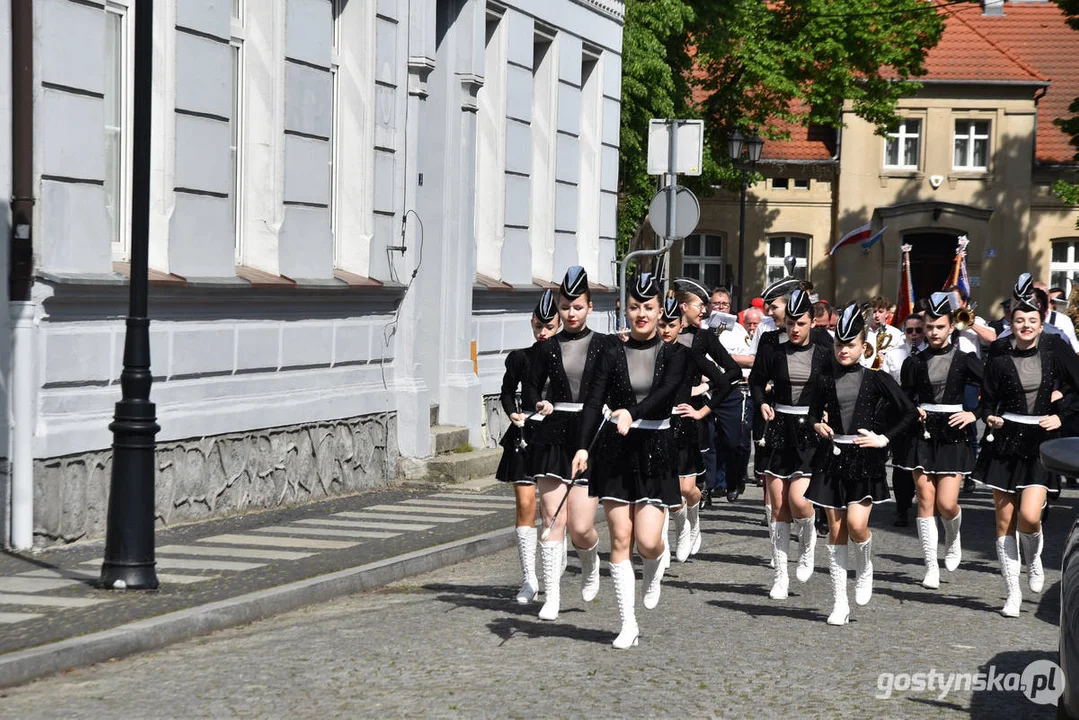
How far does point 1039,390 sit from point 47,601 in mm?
6114

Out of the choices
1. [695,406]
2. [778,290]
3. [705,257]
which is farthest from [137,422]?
[705,257]

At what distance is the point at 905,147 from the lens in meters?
54.0

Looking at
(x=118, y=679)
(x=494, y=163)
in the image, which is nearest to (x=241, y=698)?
(x=118, y=679)

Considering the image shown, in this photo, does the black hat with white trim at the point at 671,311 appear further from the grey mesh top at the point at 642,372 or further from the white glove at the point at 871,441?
the grey mesh top at the point at 642,372

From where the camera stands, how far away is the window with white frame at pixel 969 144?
176 feet

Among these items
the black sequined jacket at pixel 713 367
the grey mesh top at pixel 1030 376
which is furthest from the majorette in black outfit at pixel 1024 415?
the black sequined jacket at pixel 713 367

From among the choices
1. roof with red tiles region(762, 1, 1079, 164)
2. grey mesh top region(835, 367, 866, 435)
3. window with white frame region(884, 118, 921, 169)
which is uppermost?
roof with red tiles region(762, 1, 1079, 164)

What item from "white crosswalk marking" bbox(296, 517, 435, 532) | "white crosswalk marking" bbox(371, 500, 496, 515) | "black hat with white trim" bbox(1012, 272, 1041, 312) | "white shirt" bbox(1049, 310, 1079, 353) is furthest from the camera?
"white shirt" bbox(1049, 310, 1079, 353)

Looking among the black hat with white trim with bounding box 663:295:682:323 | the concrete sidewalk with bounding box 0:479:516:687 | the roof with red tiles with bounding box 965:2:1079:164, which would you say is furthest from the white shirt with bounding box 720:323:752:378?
the roof with red tiles with bounding box 965:2:1079:164

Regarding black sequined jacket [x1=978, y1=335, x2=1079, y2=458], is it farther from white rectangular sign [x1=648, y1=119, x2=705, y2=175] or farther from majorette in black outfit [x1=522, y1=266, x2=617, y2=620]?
white rectangular sign [x1=648, y1=119, x2=705, y2=175]

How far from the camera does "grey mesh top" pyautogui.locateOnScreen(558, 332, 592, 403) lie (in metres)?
10.1

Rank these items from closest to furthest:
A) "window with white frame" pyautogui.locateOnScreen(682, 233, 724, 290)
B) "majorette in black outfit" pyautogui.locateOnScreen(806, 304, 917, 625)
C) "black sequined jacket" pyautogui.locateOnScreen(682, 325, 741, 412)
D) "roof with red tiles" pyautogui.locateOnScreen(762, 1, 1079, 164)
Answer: "majorette in black outfit" pyautogui.locateOnScreen(806, 304, 917, 625)
"black sequined jacket" pyautogui.locateOnScreen(682, 325, 741, 412)
"roof with red tiles" pyautogui.locateOnScreen(762, 1, 1079, 164)
"window with white frame" pyautogui.locateOnScreen(682, 233, 724, 290)

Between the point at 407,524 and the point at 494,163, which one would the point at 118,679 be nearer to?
the point at 407,524

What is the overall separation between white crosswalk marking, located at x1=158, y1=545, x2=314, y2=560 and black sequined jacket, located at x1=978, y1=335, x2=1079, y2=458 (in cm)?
451
